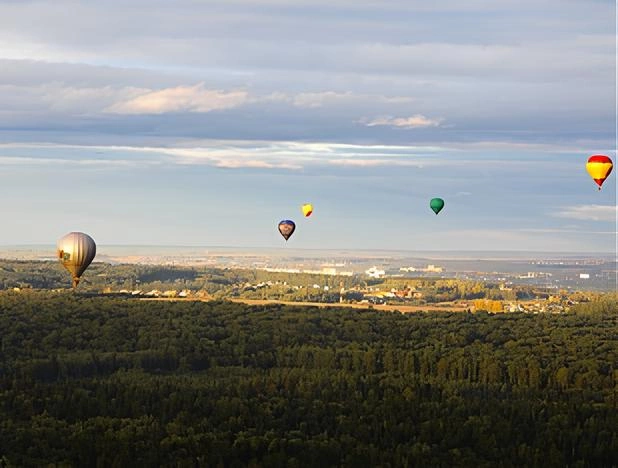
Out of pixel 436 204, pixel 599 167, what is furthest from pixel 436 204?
pixel 599 167

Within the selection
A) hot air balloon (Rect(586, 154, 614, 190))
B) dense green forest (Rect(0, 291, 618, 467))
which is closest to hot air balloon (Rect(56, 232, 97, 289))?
dense green forest (Rect(0, 291, 618, 467))

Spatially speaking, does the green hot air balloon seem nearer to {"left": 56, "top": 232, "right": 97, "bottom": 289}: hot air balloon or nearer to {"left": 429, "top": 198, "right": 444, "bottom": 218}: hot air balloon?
{"left": 429, "top": 198, "right": 444, "bottom": 218}: hot air balloon

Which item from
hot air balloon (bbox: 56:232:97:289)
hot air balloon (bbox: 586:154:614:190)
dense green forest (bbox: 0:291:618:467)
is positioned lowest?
dense green forest (bbox: 0:291:618:467)

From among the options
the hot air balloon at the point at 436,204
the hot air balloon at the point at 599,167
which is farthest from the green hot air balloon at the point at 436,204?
the hot air balloon at the point at 599,167

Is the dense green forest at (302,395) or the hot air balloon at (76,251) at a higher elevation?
the hot air balloon at (76,251)

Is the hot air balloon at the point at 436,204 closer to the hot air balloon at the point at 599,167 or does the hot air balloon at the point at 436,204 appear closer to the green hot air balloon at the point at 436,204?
the green hot air balloon at the point at 436,204

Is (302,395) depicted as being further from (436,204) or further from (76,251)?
(436,204)

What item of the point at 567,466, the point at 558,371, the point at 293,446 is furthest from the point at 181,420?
the point at 558,371

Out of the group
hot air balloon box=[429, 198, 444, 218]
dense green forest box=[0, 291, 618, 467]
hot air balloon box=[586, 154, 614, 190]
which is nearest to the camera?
dense green forest box=[0, 291, 618, 467]
